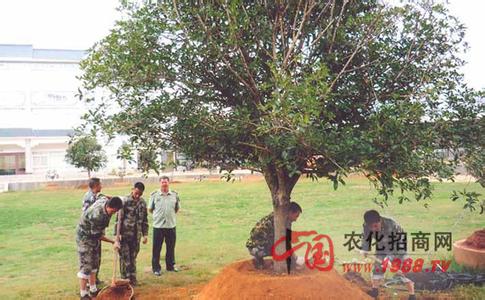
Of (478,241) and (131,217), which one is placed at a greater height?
(131,217)

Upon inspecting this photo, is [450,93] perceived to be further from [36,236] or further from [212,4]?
[36,236]

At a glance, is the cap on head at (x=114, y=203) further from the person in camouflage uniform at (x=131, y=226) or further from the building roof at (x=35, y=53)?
the building roof at (x=35, y=53)

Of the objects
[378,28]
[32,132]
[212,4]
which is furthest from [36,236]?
[32,132]

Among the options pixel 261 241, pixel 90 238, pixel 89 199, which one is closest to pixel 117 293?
pixel 90 238

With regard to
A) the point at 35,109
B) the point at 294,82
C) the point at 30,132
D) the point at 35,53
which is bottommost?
the point at 294,82

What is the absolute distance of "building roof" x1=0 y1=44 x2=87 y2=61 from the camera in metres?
30.9

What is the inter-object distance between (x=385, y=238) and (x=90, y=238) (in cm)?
366

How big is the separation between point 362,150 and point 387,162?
1.32 feet

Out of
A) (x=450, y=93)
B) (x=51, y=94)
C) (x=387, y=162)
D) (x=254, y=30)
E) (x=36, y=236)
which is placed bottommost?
(x=36, y=236)

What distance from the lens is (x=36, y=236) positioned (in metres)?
12.0

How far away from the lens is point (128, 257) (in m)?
7.34

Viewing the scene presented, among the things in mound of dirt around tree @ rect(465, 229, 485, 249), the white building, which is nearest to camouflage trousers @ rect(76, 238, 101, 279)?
mound of dirt around tree @ rect(465, 229, 485, 249)

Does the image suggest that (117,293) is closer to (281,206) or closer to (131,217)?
(131,217)

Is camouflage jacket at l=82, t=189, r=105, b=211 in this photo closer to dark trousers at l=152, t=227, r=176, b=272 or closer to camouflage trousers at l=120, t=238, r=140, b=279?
camouflage trousers at l=120, t=238, r=140, b=279
